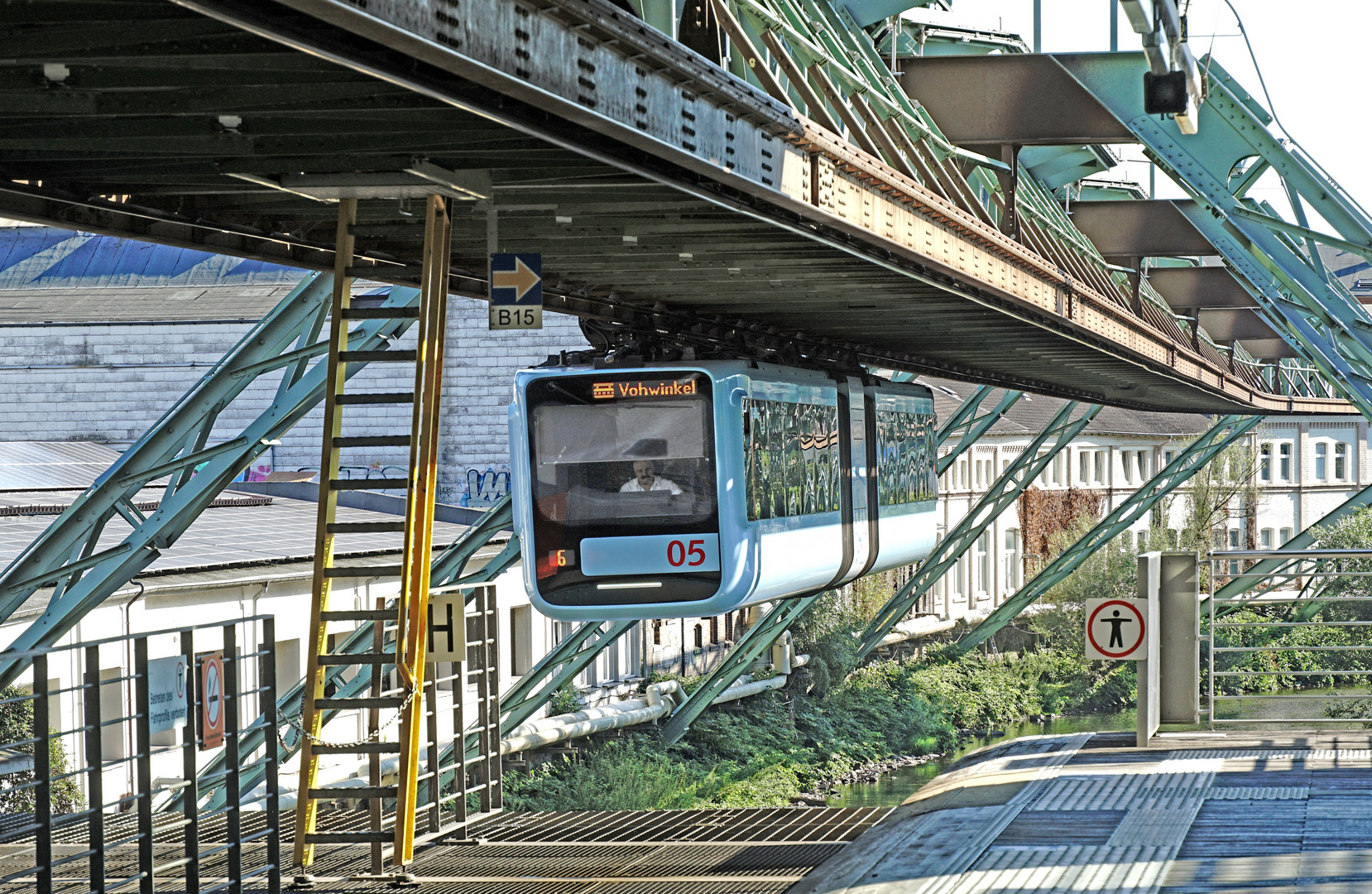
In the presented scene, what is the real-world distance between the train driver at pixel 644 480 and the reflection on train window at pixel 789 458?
0.75 m

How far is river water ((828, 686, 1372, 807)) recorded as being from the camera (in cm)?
3738

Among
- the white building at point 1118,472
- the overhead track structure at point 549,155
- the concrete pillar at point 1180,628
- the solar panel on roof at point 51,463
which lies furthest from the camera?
the white building at point 1118,472

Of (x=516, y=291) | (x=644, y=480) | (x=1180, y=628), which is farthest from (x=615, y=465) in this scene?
(x=1180, y=628)

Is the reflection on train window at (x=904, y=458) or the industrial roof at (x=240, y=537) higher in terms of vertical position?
the reflection on train window at (x=904, y=458)

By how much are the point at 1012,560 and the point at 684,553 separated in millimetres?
44788

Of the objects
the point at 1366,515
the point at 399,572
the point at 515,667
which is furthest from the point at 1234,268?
the point at 1366,515

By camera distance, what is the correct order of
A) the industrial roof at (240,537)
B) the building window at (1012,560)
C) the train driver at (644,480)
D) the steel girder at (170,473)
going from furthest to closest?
1. the building window at (1012,560)
2. the industrial roof at (240,537)
3. the train driver at (644,480)
4. the steel girder at (170,473)

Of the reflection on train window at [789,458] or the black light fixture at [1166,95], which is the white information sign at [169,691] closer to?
the black light fixture at [1166,95]

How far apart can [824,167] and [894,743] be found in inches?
1329

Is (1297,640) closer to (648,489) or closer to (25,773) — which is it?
(648,489)

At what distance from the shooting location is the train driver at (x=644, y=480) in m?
→ 14.8

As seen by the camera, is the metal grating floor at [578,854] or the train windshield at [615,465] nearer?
the metal grating floor at [578,854]

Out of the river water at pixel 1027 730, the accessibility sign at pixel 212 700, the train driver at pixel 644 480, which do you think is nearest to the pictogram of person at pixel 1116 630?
the train driver at pixel 644 480

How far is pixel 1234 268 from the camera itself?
1491 cm
